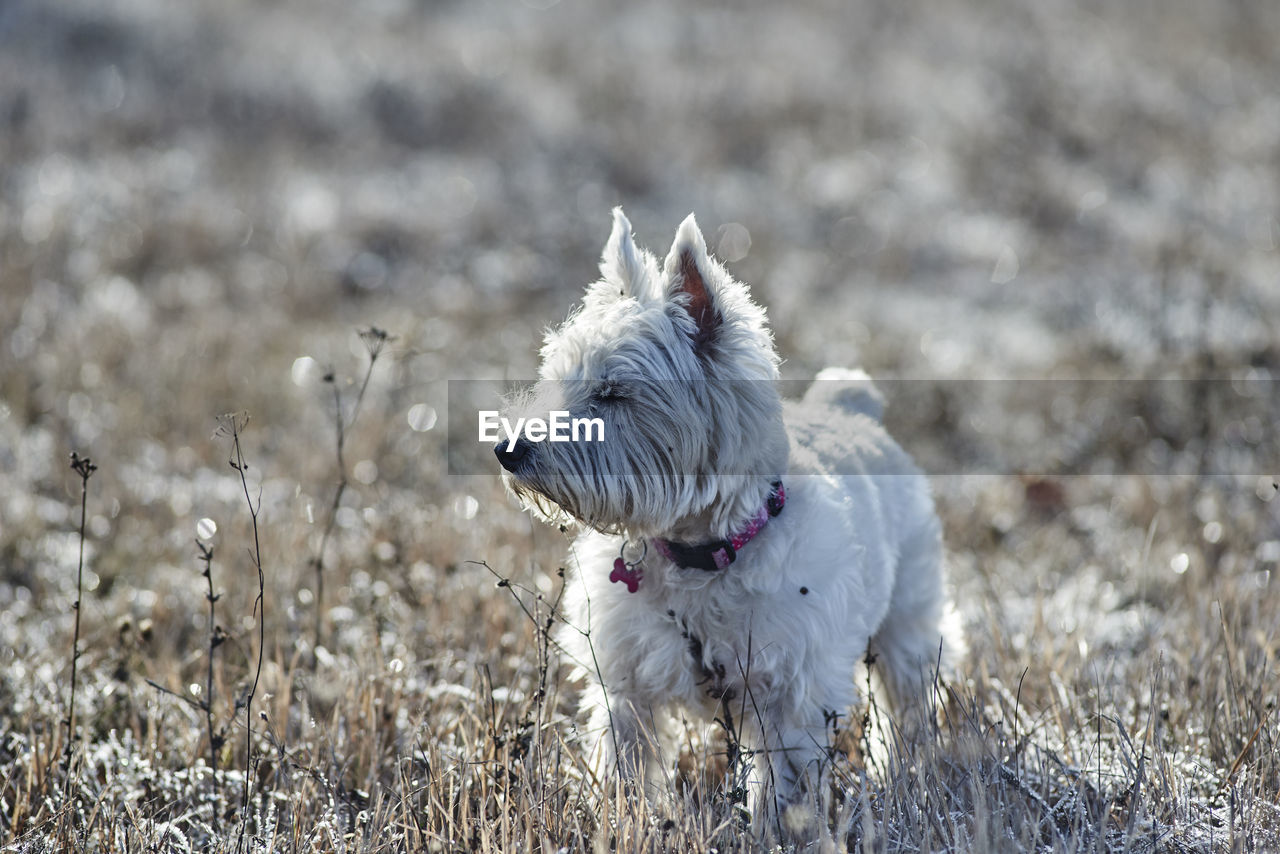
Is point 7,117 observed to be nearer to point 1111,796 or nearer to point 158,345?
point 158,345

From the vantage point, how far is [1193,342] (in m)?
9.10

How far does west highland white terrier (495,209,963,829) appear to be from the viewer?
311 centimetres

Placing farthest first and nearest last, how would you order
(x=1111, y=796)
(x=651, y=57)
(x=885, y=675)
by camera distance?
1. (x=651, y=57)
2. (x=885, y=675)
3. (x=1111, y=796)

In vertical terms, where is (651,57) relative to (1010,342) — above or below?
above

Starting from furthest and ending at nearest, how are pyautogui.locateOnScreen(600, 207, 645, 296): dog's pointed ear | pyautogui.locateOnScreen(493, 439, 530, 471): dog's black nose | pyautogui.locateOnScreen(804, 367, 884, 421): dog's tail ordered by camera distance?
pyautogui.locateOnScreen(804, 367, 884, 421): dog's tail, pyautogui.locateOnScreen(600, 207, 645, 296): dog's pointed ear, pyautogui.locateOnScreen(493, 439, 530, 471): dog's black nose

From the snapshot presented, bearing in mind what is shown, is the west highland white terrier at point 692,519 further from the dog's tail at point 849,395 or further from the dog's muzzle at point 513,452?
the dog's tail at point 849,395

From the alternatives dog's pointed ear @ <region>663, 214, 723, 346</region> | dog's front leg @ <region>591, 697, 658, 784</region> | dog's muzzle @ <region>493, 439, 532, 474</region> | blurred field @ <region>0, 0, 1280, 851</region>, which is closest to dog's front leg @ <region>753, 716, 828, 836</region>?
blurred field @ <region>0, 0, 1280, 851</region>

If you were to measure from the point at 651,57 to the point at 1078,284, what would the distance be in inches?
452

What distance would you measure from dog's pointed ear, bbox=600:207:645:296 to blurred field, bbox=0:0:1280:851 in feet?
3.56

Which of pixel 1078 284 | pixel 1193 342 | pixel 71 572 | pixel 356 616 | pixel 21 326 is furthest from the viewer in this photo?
pixel 1078 284

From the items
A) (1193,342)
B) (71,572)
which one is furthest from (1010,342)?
(71,572)

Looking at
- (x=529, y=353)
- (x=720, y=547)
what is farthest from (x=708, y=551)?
(x=529, y=353)

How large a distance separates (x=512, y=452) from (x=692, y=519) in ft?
2.03

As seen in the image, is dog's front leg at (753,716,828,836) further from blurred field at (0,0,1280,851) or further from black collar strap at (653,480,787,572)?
black collar strap at (653,480,787,572)
